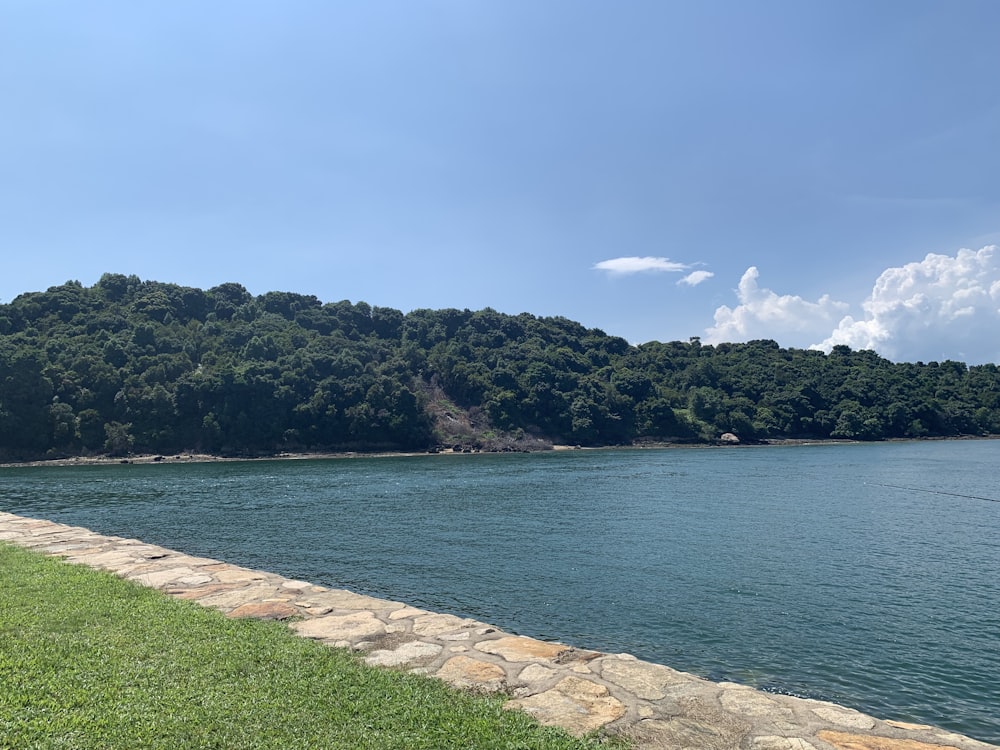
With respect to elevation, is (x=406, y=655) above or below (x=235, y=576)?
above

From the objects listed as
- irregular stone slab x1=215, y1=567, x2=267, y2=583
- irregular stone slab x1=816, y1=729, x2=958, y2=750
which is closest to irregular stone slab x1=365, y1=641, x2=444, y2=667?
irregular stone slab x1=816, y1=729, x2=958, y2=750

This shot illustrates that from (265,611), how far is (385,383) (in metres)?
87.4

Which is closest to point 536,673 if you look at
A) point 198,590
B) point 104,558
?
point 198,590

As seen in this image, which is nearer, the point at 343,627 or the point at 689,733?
the point at 689,733

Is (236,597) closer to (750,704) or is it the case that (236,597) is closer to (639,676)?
(639,676)

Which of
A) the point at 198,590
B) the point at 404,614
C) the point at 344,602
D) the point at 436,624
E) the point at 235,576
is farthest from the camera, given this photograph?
the point at 235,576

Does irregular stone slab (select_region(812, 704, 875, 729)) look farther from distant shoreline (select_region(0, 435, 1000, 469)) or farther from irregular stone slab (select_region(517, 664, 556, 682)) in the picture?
distant shoreline (select_region(0, 435, 1000, 469))

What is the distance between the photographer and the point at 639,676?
702cm

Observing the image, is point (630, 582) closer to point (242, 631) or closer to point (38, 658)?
point (242, 631)

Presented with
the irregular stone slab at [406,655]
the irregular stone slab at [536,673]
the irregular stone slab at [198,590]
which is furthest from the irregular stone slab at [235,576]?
the irregular stone slab at [536,673]

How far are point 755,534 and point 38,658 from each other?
23138mm

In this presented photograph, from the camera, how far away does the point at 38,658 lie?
6488 millimetres

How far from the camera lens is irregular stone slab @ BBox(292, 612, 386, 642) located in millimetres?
8055

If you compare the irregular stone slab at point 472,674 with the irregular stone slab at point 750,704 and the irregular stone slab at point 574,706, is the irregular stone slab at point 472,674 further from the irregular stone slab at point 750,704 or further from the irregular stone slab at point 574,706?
the irregular stone slab at point 750,704
